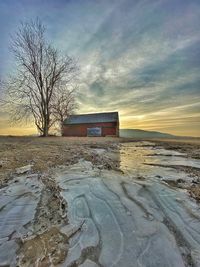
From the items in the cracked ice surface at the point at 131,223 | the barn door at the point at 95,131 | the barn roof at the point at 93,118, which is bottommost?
the cracked ice surface at the point at 131,223

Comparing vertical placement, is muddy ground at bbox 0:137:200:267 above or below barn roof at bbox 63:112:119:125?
below

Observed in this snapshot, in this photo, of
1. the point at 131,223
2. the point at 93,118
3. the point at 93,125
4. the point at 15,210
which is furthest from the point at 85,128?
the point at 131,223

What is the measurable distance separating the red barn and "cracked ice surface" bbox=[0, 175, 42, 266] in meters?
27.1

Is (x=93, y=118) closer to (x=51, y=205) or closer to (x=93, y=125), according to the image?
(x=93, y=125)

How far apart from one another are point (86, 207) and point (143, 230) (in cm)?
93

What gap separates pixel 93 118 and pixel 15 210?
30.3 m

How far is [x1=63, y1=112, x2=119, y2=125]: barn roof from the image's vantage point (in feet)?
104

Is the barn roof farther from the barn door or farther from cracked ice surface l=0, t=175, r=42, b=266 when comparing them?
cracked ice surface l=0, t=175, r=42, b=266

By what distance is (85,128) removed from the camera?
107 ft

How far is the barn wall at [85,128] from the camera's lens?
30891 mm

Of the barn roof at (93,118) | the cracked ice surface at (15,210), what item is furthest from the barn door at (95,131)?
the cracked ice surface at (15,210)

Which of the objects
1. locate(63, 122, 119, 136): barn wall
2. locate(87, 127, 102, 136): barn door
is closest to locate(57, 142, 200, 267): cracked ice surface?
locate(63, 122, 119, 136): barn wall

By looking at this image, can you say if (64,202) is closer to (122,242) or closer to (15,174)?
(122,242)

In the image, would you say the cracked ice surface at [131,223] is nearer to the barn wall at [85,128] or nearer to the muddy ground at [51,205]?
the muddy ground at [51,205]
